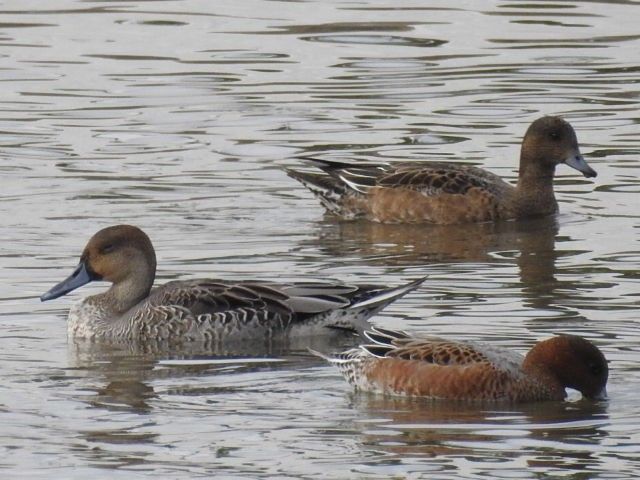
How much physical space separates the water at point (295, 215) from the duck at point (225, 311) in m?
0.23

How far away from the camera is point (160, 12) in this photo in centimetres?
2523

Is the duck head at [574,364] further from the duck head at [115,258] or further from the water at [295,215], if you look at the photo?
the duck head at [115,258]

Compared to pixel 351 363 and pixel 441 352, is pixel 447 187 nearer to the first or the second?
pixel 351 363

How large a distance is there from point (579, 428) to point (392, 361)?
1.21 m

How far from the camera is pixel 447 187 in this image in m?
16.9

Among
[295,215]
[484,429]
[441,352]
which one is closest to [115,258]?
[441,352]

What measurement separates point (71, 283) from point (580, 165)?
5571 millimetres

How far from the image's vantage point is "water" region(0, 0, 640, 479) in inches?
400

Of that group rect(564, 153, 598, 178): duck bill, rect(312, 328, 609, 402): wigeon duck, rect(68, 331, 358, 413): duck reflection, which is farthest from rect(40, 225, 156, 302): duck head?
rect(564, 153, 598, 178): duck bill

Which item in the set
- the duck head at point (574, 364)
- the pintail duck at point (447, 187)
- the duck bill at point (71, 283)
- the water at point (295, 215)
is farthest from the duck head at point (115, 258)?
the pintail duck at point (447, 187)

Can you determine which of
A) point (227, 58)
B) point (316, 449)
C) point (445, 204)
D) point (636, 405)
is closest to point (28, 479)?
point (316, 449)

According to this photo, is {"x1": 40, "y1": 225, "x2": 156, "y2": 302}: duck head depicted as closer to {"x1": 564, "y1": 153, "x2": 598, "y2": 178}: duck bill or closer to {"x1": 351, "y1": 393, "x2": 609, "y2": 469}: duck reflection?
{"x1": 351, "y1": 393, "x2": 609, "y2": 469}: duck reflection

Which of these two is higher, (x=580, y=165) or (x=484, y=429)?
(x=580, y=165)

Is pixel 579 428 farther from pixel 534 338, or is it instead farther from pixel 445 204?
pixel 445 204
